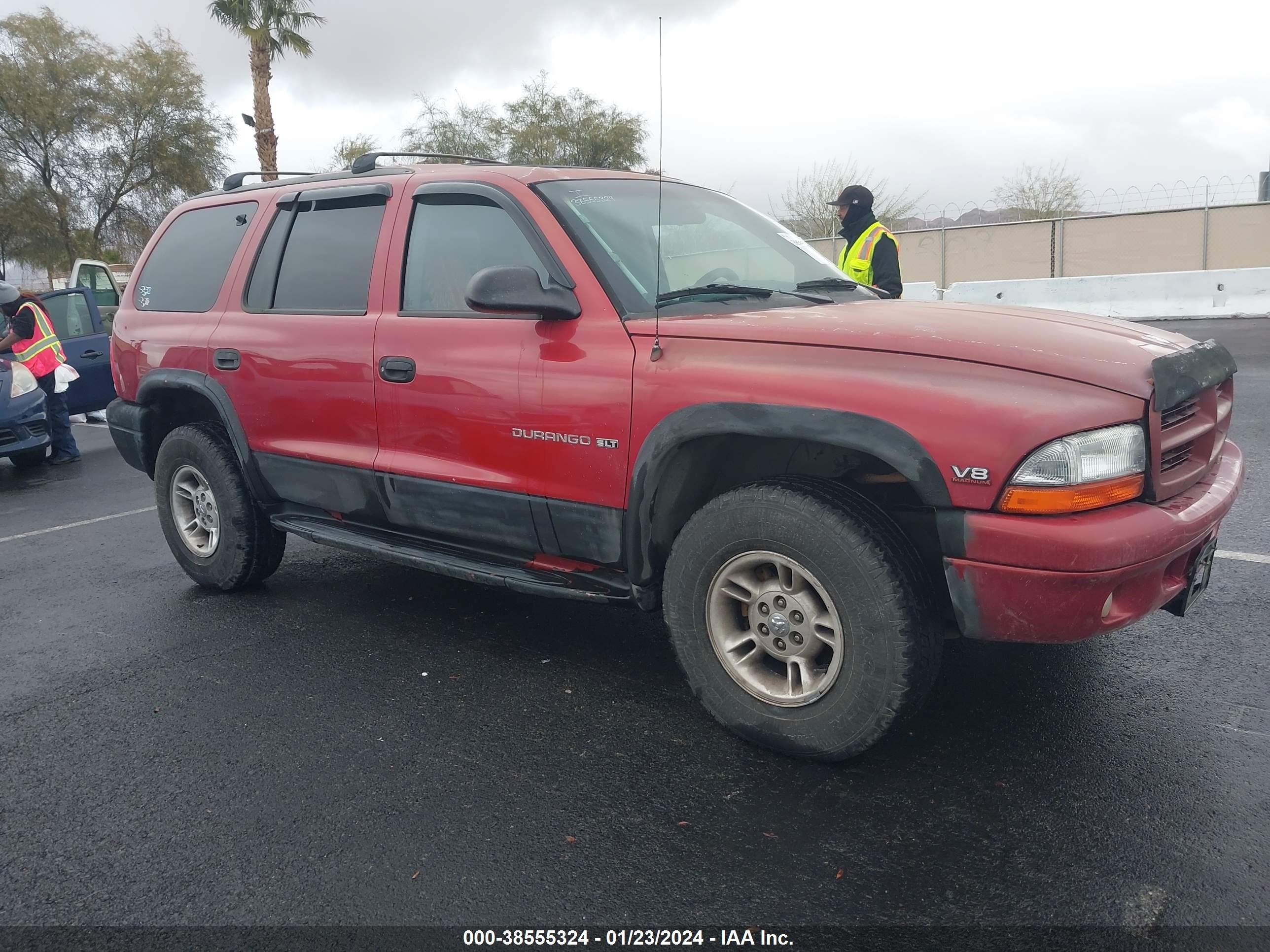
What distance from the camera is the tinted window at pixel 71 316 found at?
10758mm

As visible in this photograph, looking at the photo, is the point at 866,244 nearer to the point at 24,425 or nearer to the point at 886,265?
the point at 886,265

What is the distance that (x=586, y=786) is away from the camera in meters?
3.00

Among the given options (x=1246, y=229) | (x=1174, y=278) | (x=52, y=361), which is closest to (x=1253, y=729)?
(x=52, y=361)

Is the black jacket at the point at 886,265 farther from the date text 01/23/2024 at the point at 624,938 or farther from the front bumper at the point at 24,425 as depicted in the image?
the front bumper at the point at 24,425

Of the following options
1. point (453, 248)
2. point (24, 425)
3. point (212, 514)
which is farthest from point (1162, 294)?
point (212, 514)

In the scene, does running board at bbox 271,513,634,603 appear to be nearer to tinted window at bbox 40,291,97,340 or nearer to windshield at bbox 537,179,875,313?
windshield at bbox 537,179,875,313

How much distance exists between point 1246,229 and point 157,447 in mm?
28504

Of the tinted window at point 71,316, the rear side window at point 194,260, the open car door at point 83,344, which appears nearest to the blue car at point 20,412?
the open car door at point 83,344

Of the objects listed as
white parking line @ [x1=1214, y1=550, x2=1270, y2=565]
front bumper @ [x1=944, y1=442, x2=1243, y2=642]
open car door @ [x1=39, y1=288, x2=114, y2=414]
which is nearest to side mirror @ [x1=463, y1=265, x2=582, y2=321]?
front bumper @ [x1=944, y1=442, x2=1243, y2=642]

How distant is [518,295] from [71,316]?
956 cm

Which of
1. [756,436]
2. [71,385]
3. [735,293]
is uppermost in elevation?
[735,293]

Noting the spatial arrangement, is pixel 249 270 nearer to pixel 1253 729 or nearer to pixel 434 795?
pixel 434 795

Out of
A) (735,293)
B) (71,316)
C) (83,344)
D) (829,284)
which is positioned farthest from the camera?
(71,316)

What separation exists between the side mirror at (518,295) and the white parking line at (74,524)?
4.55 metres
